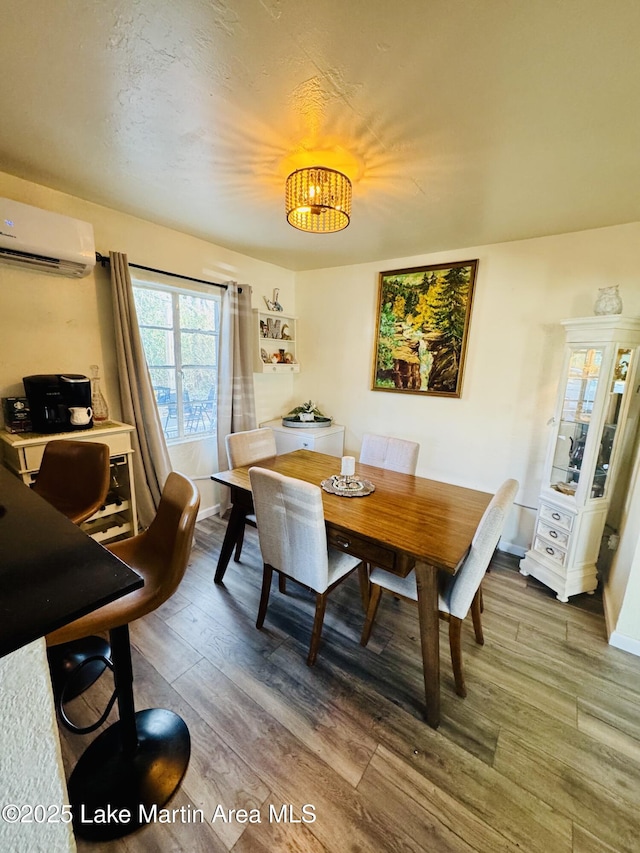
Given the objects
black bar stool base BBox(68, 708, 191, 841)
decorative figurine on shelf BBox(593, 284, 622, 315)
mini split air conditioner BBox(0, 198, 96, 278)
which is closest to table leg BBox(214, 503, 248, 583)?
black bar stool base BBox(68, 708, 191, 841)

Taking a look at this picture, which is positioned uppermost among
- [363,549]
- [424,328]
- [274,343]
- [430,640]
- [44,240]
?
[44,240]

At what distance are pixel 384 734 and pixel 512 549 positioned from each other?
1.90 meters

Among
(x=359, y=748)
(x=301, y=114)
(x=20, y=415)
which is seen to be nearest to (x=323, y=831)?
(x=359, y=748)

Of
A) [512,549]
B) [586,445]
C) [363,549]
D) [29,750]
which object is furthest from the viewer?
[512,549]

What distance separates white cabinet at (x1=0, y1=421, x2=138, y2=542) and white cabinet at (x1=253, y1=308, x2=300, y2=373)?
1447mm

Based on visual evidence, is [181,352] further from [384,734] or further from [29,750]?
[384,734]

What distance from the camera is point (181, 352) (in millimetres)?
2816

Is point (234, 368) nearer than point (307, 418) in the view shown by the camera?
Yes

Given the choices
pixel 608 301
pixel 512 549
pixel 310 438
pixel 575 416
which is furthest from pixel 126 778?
pixel 608 301

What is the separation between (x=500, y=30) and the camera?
920 mm

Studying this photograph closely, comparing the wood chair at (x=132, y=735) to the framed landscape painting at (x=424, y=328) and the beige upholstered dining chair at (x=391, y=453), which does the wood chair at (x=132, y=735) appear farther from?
the framed landscape painting at (x=424, y=328)

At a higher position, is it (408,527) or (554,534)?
(408,527)

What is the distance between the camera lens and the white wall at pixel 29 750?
539 millimetres

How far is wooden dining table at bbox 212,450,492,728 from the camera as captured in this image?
51.8 inches
